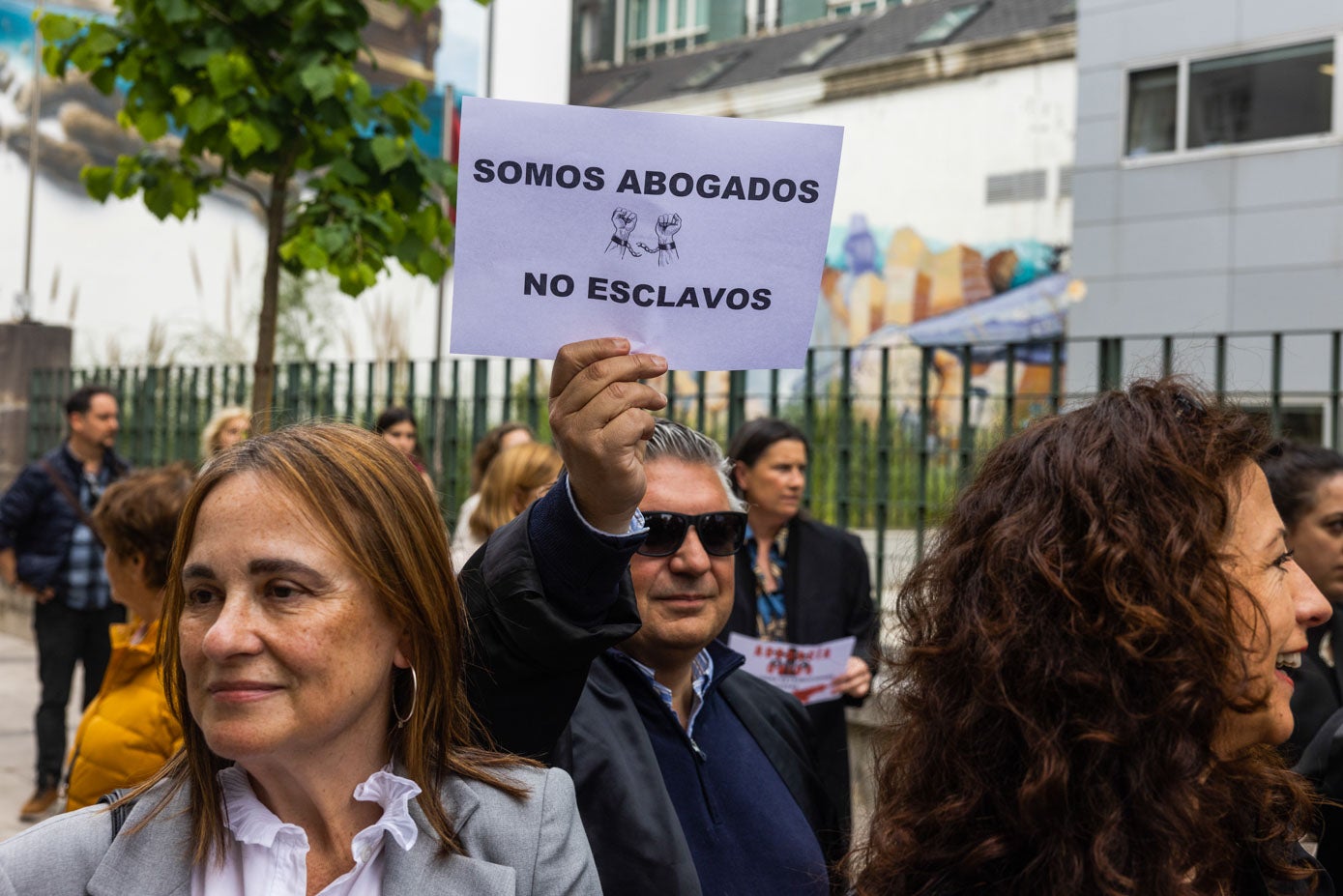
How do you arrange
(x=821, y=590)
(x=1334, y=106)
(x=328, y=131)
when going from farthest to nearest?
(x=1334, y=106) < (x=328, y=131) < (x=821, y=590)

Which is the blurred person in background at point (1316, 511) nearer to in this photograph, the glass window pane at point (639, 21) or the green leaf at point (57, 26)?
the green leaf at point (57, 26)

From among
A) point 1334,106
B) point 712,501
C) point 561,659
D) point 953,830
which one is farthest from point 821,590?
point 1334,106

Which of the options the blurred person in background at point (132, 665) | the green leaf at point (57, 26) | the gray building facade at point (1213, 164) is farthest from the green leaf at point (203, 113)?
the gray building facade at point (1213, 164)

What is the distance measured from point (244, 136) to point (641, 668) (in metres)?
3.34

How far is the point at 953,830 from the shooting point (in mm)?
1649

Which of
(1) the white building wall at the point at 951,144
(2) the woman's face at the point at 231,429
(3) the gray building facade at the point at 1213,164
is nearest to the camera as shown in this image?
(2) the woman's face at the point at 231,429

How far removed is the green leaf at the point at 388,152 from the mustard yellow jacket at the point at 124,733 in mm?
2579

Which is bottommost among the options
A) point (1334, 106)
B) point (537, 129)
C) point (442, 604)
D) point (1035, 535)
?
point (442, 604)

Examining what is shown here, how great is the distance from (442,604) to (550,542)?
0.19 metres

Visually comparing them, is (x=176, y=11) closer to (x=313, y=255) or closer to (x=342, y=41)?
(x=342, y=41)

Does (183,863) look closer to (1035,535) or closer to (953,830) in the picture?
(953,830)

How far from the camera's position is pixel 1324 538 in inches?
154

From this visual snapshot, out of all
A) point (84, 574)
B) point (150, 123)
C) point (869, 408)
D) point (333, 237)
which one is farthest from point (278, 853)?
point (84, 574)

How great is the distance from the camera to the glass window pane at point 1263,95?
55.6 ft
